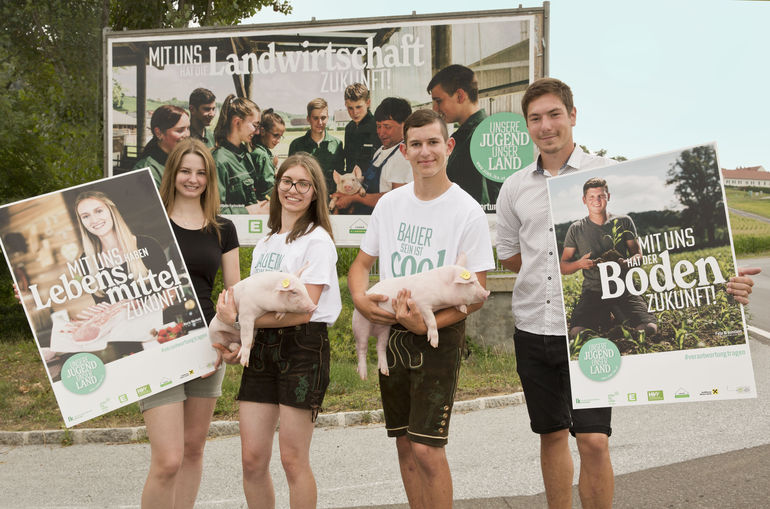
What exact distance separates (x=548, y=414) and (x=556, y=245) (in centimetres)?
92

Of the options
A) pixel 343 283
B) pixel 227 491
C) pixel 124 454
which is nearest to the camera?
pixel 227 491

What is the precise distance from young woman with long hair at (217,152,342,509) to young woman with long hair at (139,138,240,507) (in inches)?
12.2

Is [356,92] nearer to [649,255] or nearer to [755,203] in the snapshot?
[755,203]

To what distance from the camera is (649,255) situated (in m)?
3.11

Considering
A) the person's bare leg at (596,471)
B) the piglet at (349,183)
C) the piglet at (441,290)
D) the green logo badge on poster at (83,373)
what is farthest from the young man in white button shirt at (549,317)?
the piglet at (349,183)

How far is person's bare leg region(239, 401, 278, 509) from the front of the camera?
344 cm

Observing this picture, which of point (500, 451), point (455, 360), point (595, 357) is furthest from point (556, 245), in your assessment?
point (500, 451)

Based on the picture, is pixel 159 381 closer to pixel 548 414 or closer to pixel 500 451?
pixel 548 414

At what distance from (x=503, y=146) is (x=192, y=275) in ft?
21.3

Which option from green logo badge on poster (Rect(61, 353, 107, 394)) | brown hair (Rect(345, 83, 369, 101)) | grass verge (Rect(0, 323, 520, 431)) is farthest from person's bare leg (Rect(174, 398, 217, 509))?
brown hair (Rect(345, 83, 369, 101))

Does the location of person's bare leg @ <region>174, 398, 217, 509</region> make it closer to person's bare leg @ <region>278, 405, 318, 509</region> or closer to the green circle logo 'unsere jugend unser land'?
person's bare leg @ <region>278, 405, 318, 509</region>

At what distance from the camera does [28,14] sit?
16984 mm

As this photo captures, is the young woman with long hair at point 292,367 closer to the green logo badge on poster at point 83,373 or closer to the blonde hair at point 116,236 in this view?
the blonde hair at point 116,236

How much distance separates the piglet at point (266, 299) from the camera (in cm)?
324
